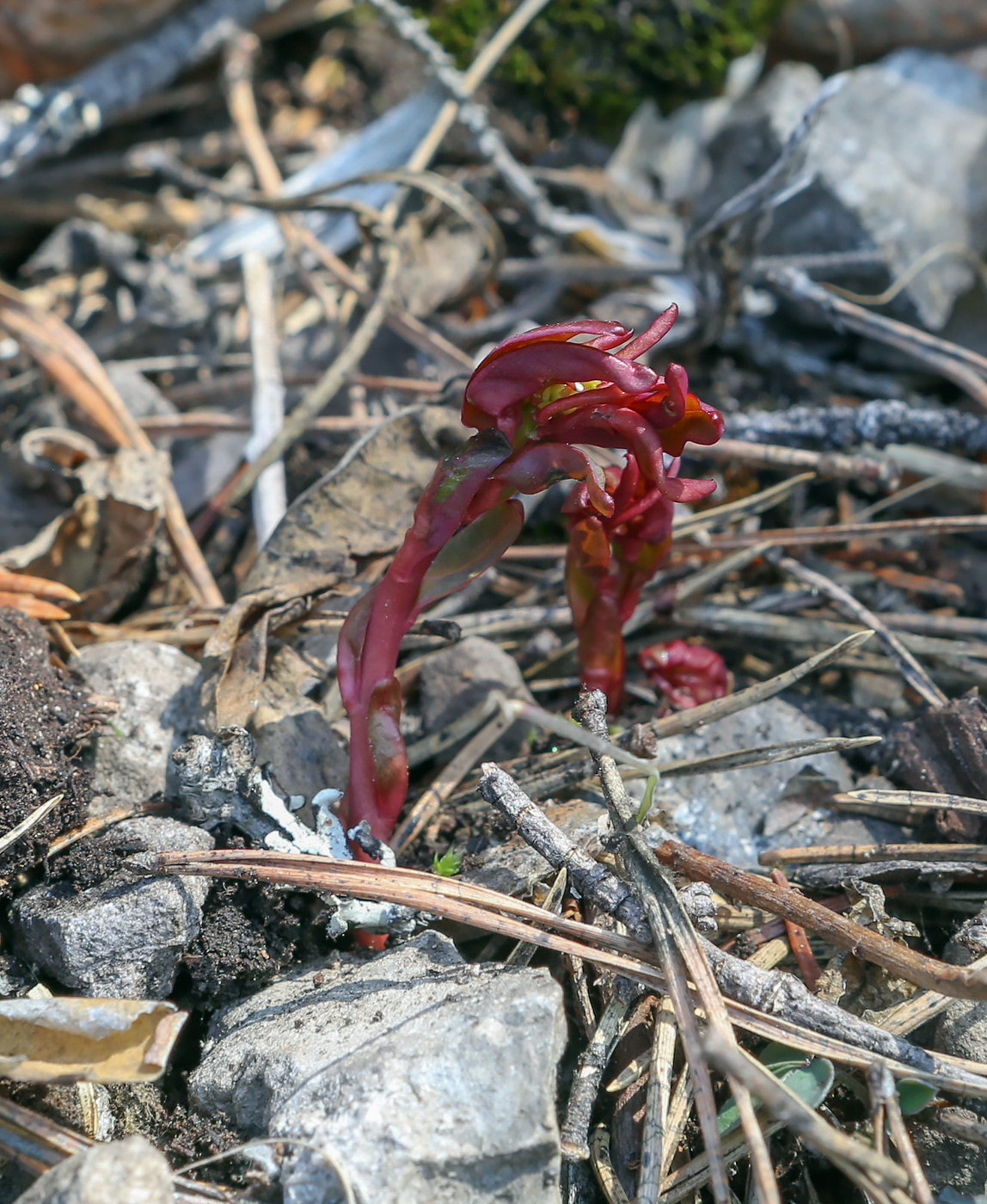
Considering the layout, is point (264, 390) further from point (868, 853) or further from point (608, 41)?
point (868, 853)

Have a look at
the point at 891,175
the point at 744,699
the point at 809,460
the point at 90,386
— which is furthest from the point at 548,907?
the point at 891,175

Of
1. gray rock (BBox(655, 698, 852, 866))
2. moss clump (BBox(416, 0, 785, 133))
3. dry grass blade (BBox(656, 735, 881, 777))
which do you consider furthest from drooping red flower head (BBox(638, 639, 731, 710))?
moss clump (BBox(416, 0, 785, 133))

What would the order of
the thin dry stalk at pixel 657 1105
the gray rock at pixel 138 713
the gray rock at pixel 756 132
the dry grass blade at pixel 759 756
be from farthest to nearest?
the gray rock at pixel 756 132 → the gray rock at pixel 138 713 → the dry grass blade at pixel 759 756 → the thin dry stalk at pixel 657 1105

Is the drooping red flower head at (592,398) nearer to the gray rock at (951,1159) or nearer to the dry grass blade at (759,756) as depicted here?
the dry grass blade at (759,756)

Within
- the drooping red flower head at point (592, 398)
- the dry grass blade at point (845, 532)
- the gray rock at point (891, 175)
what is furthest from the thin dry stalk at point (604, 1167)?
the gray rock at point (891, 175)

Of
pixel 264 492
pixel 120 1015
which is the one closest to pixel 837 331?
pixel 264 492

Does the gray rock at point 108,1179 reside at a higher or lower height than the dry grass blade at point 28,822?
lower
